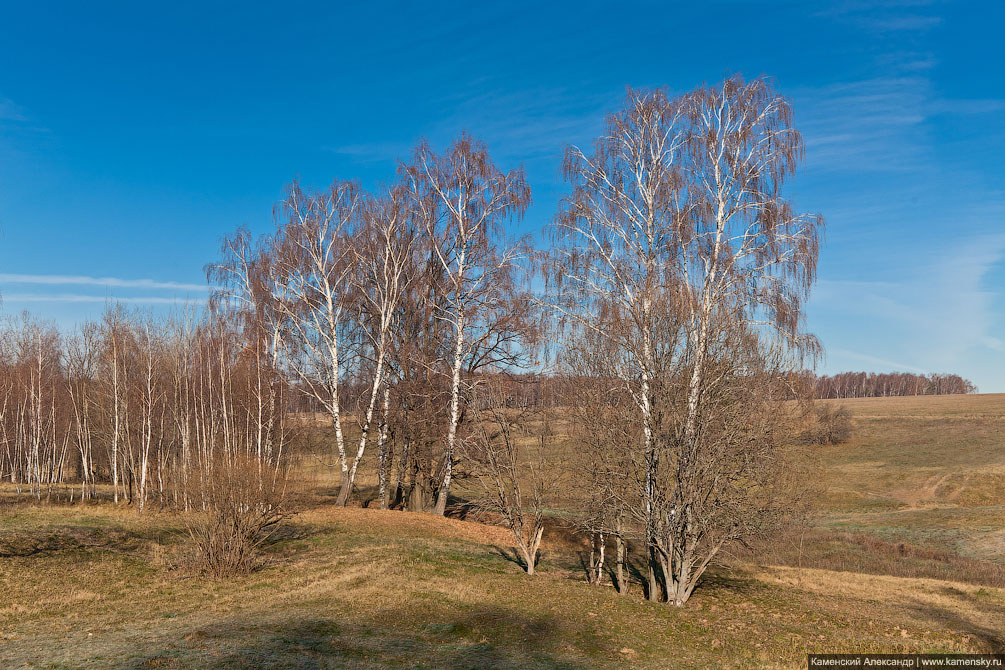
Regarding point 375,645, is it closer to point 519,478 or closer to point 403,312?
point 519,478

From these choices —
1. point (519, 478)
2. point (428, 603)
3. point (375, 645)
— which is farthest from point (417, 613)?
point (519, 478)

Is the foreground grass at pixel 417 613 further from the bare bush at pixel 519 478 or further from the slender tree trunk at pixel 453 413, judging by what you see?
the slender tree trunk at pixel 453 413

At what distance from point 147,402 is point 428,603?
816 inches

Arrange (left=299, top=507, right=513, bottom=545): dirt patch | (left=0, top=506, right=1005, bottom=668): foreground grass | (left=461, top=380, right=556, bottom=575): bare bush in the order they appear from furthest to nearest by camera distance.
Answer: (left=299, top=507, right=513, bottom=545): dirt patch → (left=461, top=380, right=556, bottom=575): bare bush → (left=0, top=506, right=1005, bottom=668): foreground grass

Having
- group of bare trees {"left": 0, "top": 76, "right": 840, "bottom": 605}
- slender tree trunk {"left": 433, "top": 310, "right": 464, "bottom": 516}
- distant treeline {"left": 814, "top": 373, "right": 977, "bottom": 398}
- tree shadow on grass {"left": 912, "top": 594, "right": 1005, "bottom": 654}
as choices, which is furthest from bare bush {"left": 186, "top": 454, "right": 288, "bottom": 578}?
distant treeline {"left": 814, "top": 373, "right": 977, "bottom": 398}

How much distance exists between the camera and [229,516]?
14164 mm

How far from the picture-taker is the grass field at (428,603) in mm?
9156

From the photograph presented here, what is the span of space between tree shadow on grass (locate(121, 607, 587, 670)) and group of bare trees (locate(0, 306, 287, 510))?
15.8 m

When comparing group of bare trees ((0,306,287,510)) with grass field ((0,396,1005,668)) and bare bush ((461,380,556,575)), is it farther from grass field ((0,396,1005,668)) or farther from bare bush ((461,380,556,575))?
bare bush ((461,380,556,575))

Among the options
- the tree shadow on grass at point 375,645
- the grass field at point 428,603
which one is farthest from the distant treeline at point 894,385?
the tree shadow on grass at point 375,645

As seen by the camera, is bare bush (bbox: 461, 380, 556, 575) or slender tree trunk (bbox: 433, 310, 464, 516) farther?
slender tree trunk (bbox: 433, 310, 464, 516)

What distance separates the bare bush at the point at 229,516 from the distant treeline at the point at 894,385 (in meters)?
147

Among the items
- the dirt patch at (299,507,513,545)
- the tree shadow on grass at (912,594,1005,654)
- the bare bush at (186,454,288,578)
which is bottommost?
the tree shadow on grass at (912,594,1005,654)

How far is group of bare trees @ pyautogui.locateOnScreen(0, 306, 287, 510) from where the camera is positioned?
26844 millimetres
